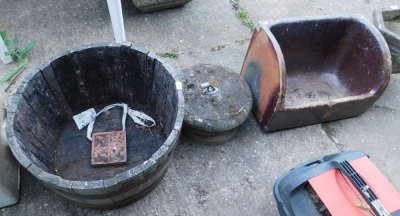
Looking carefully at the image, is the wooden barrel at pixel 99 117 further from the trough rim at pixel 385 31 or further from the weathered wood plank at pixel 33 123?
the trough rim at pixel 385 31

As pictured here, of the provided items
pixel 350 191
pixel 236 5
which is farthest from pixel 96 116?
pixel 236 5

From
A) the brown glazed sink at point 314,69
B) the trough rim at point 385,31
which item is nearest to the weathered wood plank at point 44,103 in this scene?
the brown glazed sink at point 314,69

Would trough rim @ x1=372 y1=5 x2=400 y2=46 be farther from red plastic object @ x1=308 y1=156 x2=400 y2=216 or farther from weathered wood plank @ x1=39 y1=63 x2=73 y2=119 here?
weathered wood plank @ x1=39 y1=63 x2=73 y2=119

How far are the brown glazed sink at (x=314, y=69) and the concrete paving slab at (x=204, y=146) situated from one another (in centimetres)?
26

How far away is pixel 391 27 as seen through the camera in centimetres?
359

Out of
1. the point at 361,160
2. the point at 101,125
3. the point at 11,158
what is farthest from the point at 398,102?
the point at 11,158

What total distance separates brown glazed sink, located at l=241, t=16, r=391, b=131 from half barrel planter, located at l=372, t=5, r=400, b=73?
0.97 ft

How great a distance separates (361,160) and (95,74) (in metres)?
2.26

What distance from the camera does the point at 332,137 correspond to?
3021mm

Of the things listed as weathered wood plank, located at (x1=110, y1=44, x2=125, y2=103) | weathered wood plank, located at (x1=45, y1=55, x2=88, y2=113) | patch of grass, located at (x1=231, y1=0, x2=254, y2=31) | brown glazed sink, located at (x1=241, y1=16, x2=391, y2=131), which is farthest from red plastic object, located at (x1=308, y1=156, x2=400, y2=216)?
Result: patch of grass, located at (x1=231, y1=0, x2=254, y2=31)

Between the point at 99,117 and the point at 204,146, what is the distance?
40.8 inches

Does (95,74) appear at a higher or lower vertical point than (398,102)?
higher

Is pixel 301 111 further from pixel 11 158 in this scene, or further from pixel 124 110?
pixel 11 158

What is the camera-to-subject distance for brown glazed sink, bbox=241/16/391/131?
8.75ft
